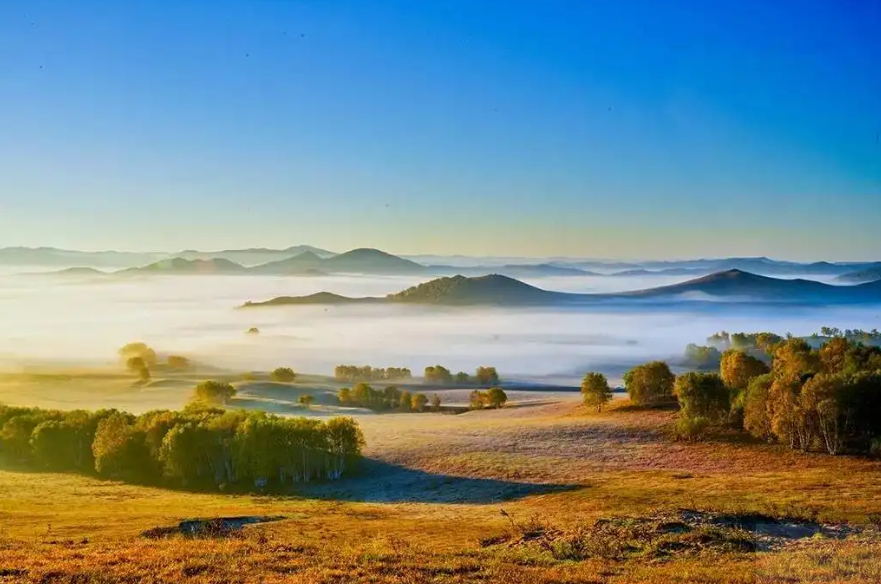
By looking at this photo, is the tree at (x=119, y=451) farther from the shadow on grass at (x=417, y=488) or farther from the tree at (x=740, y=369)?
the tree at (x=740, y=369)

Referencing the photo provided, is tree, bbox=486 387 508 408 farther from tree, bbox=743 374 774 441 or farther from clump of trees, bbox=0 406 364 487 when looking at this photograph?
tree, bbox=743 374 774 441

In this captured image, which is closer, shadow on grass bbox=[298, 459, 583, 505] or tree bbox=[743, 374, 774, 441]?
shadow on grass bbox=[298, 459, 583, 505]

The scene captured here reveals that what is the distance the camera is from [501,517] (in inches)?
2275

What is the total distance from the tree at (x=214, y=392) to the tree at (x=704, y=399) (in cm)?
13071

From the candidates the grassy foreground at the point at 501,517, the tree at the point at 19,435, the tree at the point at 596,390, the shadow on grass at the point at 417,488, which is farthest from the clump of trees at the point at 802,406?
the tree at the point at 19,435

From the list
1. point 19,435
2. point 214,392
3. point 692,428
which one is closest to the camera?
point 692,428

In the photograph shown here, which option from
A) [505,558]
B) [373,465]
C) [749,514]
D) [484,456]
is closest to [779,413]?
[484,456]

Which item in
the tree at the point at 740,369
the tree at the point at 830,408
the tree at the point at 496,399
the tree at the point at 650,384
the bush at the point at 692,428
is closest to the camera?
the tree at the point at 830,408

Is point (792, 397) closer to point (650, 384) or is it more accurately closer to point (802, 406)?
point (802, 406)

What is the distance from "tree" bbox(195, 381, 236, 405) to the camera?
190m

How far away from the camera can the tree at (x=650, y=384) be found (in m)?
122

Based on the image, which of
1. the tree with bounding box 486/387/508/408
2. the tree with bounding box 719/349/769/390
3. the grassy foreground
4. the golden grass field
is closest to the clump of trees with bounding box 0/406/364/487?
the golden grass field

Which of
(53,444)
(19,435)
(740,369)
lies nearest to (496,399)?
(740,369)

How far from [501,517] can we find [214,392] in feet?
493
